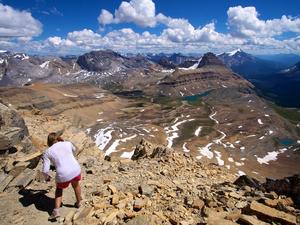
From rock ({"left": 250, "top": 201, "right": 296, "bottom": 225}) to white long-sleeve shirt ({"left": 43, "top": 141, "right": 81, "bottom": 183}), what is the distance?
26.7 ft

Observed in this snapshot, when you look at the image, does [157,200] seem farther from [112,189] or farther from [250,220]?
[250,220]

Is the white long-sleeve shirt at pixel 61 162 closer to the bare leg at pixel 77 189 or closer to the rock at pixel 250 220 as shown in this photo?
the bare leg at pixel 77 189

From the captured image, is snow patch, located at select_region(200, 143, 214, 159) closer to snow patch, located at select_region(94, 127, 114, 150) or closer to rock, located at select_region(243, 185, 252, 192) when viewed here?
snow patch, located at select_region(94, 127, 114, 150)

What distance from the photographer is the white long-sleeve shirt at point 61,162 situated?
1563 centimetres

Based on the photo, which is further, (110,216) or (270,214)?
(110,216)

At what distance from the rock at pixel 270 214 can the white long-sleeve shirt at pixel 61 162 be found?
813 cm

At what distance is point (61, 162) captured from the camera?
616 inches

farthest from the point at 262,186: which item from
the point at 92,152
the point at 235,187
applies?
the point at 92,152

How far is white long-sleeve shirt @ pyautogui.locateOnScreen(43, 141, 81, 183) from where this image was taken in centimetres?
1563

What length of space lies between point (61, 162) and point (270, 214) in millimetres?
9295

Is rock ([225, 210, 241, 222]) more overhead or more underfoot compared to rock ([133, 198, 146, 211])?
more overhead

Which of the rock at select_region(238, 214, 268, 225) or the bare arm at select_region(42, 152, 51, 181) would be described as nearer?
the rock at select_region(238, 214, 268, 225)

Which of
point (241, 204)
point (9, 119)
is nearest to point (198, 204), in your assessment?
point (241, 204)

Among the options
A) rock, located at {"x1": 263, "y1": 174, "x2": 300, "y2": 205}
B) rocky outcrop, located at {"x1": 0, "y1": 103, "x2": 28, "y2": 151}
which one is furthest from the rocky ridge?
rocky outcrop, located at {"x1": 0, "y1": 103, "x2": 28, "y2": 151}
